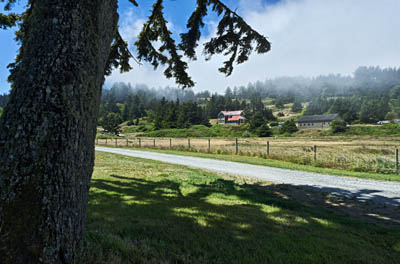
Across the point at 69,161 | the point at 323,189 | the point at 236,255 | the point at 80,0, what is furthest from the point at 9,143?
the point at 323,189

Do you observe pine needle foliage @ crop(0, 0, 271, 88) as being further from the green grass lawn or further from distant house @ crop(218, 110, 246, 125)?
distant house @ crop(218, 110, 246, 125)

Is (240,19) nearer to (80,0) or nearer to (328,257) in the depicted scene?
(80,0)

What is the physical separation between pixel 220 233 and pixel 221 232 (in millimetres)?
46

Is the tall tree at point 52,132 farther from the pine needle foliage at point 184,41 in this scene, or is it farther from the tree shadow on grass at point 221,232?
the pine needle foliage at point 184,41

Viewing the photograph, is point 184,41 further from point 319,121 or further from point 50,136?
point 319,121

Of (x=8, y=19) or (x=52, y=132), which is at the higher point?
(x=8, y=19)

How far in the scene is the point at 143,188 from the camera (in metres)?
6.87

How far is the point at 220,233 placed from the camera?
357 cm

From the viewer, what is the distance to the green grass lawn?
2836 millimetres

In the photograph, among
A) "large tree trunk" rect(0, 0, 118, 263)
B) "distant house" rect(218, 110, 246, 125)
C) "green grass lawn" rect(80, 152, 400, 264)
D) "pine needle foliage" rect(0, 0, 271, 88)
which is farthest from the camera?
"distant house" rect(218, 110, 246, 125)

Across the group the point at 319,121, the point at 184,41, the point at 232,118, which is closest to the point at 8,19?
the point at 184,41

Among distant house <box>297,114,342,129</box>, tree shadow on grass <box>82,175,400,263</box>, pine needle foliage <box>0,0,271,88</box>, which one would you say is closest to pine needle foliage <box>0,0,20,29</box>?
pine needle foliage <box>0,0,271,88</box>

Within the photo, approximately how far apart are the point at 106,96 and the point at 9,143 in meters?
198

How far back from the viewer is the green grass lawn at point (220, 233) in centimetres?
284
